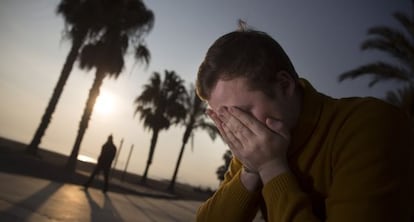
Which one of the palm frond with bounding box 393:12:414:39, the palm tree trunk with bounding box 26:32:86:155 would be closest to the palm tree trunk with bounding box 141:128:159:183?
the palm tree trunk with bounding box 26:32:86:155

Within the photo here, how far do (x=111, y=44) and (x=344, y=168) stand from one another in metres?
20.0

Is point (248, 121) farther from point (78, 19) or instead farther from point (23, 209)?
point (78, 19)

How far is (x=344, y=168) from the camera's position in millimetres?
1162

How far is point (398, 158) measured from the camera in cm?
112

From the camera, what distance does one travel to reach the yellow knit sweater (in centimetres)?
108

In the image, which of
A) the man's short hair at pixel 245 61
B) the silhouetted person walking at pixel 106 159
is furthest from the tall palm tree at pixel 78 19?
the man's short hair at pixel 245 61

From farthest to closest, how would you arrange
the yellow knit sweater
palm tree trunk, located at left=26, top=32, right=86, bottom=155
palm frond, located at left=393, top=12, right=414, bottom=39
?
palm tree trunk, located at left=26, top=32, right=86, bottom=155 → palm frond, located at left=393, top=12, right=414, bottom=39 → the yellow knit sweater

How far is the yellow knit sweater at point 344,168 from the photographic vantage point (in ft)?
3.54

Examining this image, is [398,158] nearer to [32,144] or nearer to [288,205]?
[288,205]

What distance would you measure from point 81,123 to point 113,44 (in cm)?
450

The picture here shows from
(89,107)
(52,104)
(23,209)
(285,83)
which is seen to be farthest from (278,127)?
(89,107)

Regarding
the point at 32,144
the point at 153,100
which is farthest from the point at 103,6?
the point at 153,100

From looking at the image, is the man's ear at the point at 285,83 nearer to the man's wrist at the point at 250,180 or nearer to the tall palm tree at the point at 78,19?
the man's wrist at the point at 250,180

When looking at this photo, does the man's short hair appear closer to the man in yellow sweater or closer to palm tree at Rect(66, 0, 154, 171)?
the man in yellow sweater
